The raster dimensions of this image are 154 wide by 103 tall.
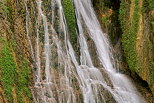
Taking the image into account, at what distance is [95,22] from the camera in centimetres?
1146

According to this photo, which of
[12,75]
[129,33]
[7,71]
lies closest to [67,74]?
[12,75]

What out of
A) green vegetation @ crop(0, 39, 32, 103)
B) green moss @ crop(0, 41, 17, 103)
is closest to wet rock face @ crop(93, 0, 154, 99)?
green vegetation @ crop(0, 39, 32, 103)

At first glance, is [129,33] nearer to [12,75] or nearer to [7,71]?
[12,75]

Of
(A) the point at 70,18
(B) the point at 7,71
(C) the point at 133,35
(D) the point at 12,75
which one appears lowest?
(D) the point at 12,75

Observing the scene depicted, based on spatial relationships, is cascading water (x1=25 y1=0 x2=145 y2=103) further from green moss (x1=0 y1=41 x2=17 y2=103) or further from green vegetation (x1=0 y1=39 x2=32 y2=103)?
green moss (x1=0 y1=41 x2=17 y2=103)

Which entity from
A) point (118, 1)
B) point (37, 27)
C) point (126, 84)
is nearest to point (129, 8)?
point (118, 1)

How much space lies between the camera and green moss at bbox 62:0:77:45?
10164 mm

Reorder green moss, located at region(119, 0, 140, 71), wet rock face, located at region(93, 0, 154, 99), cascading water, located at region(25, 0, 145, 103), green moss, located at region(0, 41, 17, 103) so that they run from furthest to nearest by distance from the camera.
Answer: green moss, located at region(119, 0, 140, 71)
wet rock face, located at region(93, 0, 154, 99)
cascading water, located at region(25, 0, 145, 103)
green moss, located at region(0, 41, 17, 103)

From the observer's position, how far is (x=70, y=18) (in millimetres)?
10273

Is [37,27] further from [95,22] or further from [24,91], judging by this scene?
[95,22]

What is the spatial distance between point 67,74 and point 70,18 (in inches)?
83.4

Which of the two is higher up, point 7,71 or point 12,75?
point 7,71

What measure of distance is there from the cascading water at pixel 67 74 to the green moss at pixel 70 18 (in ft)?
0.74

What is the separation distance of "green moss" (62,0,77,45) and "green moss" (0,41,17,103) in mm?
2508
